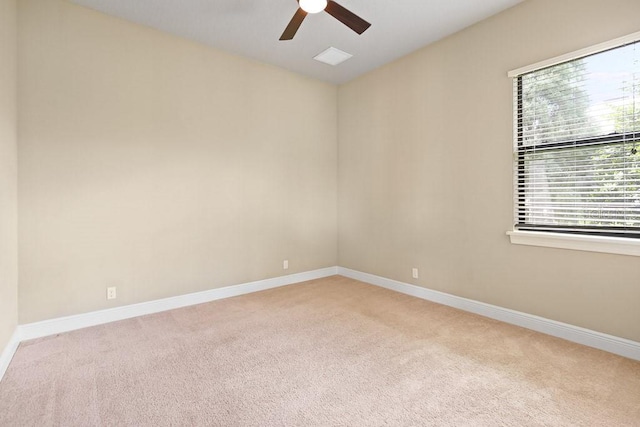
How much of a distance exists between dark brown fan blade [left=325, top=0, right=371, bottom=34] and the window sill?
7.41 feet

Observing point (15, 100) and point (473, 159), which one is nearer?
point (15, 100)

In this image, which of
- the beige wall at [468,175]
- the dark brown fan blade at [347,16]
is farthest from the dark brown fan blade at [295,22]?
the beige wall at [468,175]

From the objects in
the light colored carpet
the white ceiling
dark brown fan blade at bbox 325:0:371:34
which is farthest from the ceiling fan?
the light colored carpet

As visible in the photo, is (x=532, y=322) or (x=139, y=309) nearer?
(x=532, y=322)

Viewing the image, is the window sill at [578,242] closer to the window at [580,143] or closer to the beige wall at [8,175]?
the window at [580,143]

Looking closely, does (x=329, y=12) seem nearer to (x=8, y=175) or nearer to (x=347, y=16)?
(x=347, y=16)

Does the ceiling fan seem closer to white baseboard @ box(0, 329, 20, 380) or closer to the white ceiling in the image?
the white ceiling

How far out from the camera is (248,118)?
156 inches

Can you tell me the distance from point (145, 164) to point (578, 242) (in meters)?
4.05

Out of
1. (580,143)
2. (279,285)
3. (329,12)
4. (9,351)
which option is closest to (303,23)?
(329,12)

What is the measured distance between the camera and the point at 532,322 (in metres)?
2.81

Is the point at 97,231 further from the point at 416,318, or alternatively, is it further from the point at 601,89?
the point at 601,89

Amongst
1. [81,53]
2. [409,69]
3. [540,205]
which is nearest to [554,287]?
[540,205]

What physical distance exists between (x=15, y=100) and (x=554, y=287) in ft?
15.8
